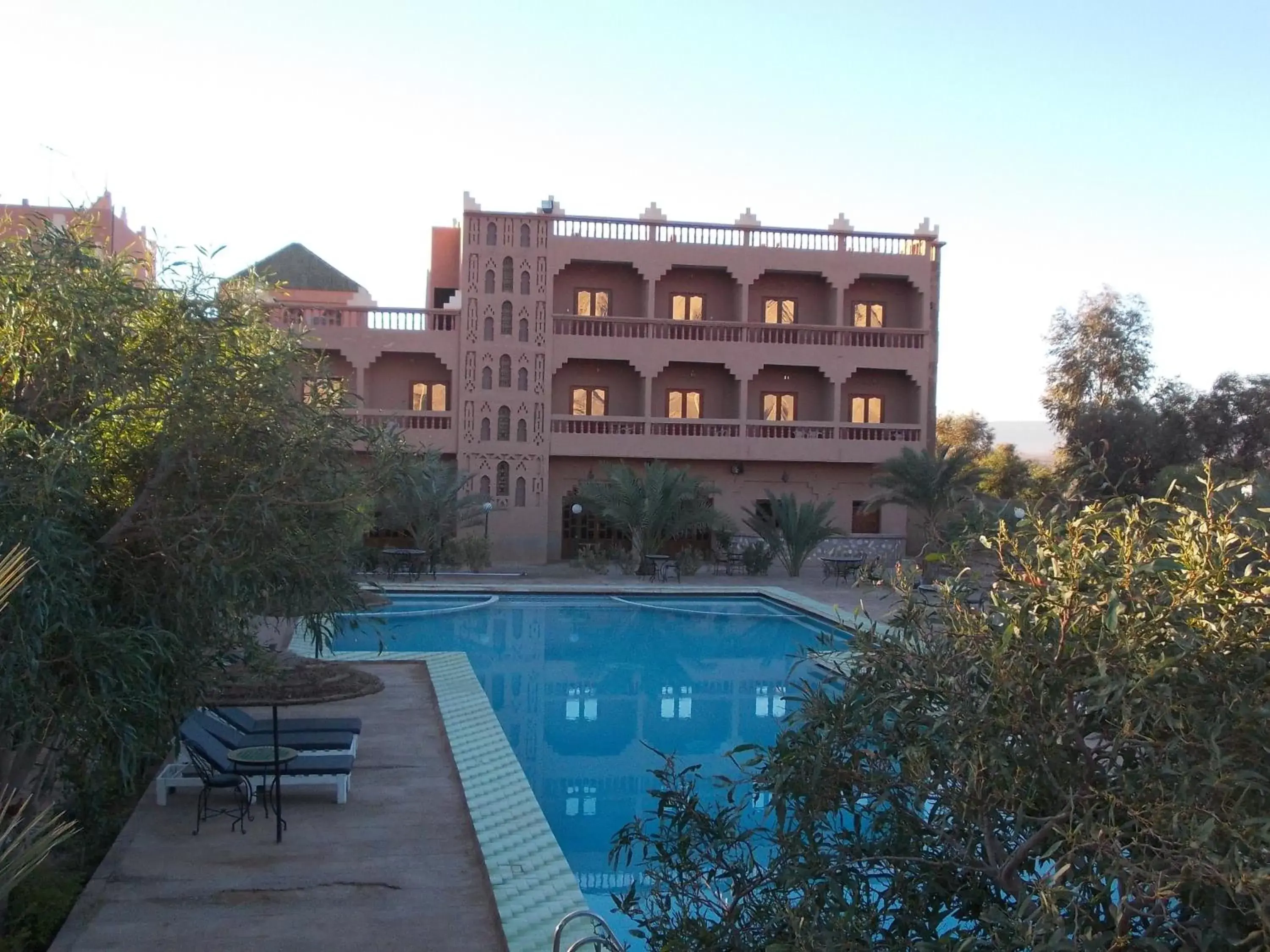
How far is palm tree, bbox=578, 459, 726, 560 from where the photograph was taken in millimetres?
23625

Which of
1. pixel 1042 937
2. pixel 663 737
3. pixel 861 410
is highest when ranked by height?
pixel 861 410

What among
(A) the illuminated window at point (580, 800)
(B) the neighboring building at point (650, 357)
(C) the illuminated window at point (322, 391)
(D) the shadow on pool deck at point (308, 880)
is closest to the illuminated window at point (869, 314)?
(B) the neighboring building at point (650, 357)

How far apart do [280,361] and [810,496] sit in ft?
78.3

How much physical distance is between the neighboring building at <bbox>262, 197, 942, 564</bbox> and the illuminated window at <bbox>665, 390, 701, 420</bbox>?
4 cm

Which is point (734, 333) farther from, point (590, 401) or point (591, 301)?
point (590, 401)

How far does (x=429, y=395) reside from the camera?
27625 mm

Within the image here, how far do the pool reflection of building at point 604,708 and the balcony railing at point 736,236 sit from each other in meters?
11.6

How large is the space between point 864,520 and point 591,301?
895 cm

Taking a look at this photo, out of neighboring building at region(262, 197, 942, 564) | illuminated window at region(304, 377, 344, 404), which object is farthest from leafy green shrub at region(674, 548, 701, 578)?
illuminated window at region(304, 377, 344, 404)

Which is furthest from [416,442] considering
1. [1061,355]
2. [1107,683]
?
[1107,683]

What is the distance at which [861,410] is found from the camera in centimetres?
2933

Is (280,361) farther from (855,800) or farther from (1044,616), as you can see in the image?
(1044,616)

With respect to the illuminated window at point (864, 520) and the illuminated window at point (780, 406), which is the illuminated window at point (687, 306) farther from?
the illuminated window at point (864, 520)

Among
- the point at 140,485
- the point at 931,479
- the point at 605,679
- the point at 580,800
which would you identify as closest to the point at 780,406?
the point at 931,479
